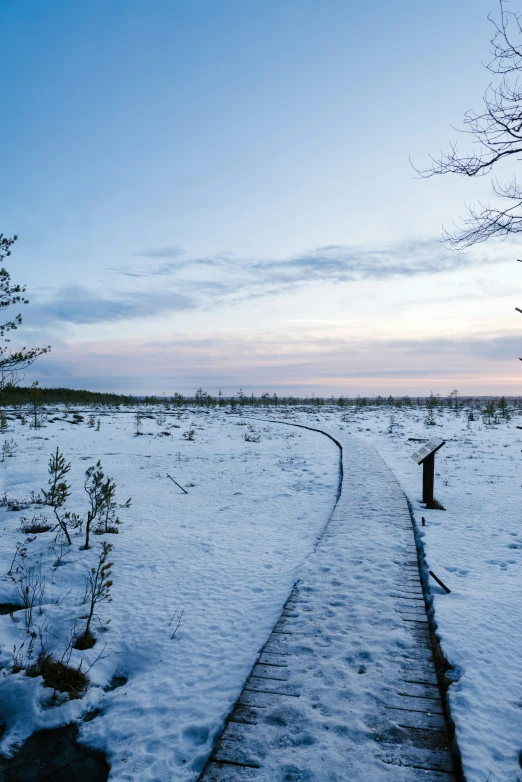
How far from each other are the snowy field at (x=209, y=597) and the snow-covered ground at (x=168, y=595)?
0.06 feet

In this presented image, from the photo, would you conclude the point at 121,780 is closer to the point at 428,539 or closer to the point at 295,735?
the point at 295,735

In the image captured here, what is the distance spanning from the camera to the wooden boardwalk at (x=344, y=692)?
8.46 ft

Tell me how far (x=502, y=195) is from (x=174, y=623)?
6295 millimetres

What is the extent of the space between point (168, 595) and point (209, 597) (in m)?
0.51

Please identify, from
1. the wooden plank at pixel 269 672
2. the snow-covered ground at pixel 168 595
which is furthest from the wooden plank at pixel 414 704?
the snow-covered ground at pixel 168 595

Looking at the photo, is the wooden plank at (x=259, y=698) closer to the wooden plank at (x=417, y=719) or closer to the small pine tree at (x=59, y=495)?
the wooden plank at (x=417, y=719)

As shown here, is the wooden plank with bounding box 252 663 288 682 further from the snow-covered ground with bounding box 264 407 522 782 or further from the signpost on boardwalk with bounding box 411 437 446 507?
the signpost on boardwalk with bounding box 411 437 446 507

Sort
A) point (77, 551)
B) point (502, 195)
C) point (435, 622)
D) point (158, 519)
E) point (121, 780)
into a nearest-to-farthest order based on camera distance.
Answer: point (121, 780) → point (435, 622) → point (502, 195) → point (77, 551) → point (158, 519)

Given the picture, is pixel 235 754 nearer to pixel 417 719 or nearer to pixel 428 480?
pixel 417 719

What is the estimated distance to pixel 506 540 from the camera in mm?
6691

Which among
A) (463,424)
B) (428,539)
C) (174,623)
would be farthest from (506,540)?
(463,424)

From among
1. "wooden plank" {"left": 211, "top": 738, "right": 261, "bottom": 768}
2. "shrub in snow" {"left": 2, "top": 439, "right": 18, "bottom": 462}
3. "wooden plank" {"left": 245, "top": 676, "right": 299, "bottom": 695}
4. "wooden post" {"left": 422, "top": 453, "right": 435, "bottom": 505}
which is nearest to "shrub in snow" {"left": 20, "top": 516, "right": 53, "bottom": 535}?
"wooden plank" {"left": 245, "top": 676, "right": 299, "bottom": 695}

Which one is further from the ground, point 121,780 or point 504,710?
point 504,710

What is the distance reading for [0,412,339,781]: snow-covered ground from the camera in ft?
10.4
